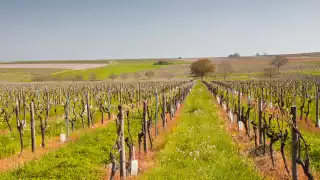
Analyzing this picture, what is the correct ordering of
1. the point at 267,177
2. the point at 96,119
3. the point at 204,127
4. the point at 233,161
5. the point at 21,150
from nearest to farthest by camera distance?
the point at 267,177 → the point at 233,161 → the point at 21,150 → the point at 204,127 → the point at 96,119

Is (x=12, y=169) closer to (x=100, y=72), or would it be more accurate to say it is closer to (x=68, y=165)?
(x=68, y=165)

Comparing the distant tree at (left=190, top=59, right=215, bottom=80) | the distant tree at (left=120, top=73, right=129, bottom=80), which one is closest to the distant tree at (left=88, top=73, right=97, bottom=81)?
the distant tree at (left=120, top=73, right=129, bottom=80)

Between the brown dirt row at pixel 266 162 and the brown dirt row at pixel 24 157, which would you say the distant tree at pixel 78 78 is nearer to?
the brown dirt row at pixel 24 157

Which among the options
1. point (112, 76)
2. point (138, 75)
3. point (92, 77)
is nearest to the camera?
point (112, 76)

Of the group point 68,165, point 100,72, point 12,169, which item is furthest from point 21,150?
point 100,72

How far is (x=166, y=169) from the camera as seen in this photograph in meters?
10.9

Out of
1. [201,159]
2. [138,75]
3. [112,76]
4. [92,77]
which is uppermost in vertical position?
A: [201,159]

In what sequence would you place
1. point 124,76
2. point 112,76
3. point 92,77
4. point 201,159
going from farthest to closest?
point 124,76 → point 92,77 → point 112,76 → point 201,159

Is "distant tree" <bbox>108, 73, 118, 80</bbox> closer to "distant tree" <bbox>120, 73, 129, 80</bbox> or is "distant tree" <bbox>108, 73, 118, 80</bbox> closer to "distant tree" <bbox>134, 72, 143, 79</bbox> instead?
"distant tree" <bbox>120, 73, 129, 80</bbox>

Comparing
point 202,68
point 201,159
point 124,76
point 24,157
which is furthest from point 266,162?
point 124,76

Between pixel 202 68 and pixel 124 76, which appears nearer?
pixel 202 68

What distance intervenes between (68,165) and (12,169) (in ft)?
6.24

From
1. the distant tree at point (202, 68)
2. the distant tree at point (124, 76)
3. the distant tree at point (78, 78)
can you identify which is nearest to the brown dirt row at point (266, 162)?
the distant tree at point (202, 68)

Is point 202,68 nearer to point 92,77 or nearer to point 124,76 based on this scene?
point 124,76
